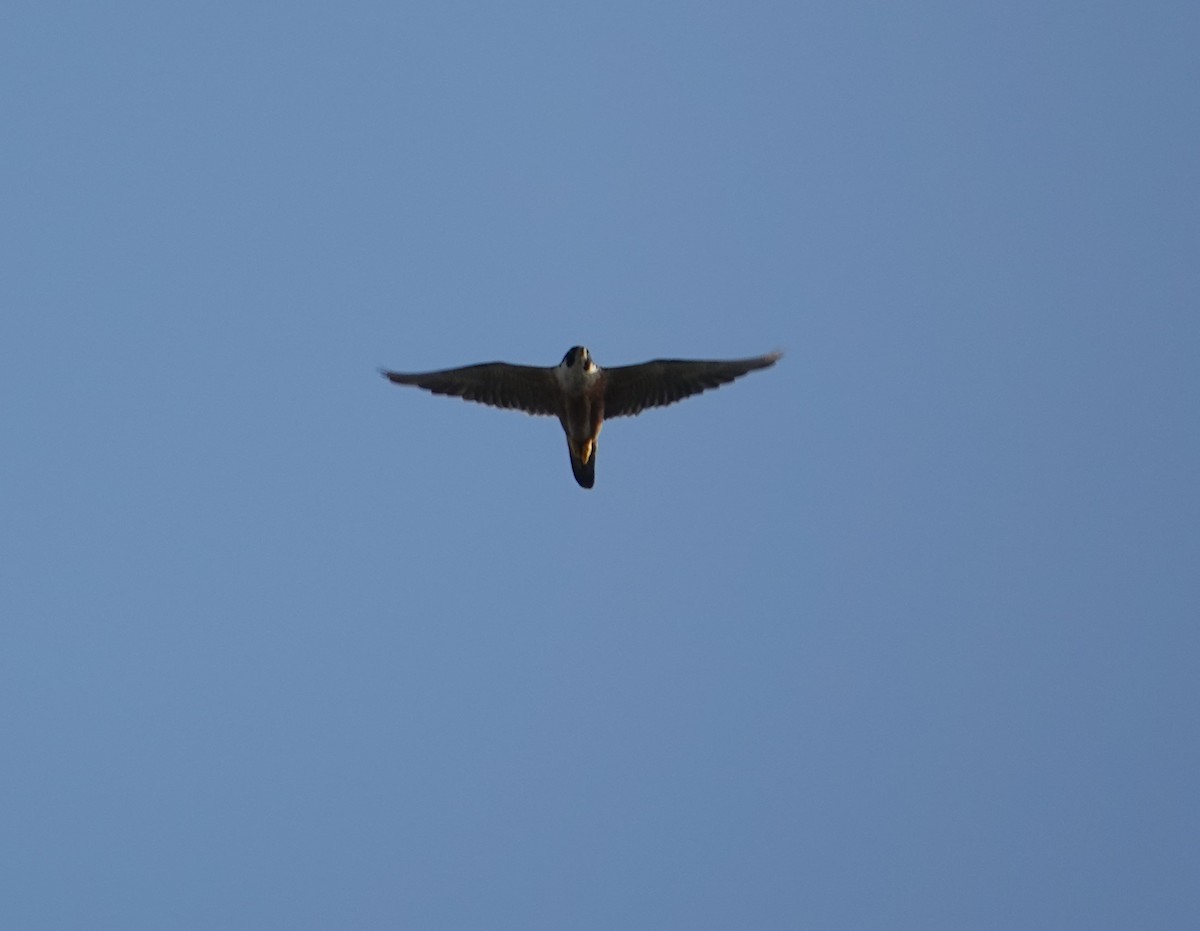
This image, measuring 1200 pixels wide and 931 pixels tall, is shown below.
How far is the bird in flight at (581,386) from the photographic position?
909 inches

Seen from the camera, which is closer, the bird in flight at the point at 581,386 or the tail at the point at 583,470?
the bird in flight at the point at 581,386

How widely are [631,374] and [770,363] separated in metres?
1.74

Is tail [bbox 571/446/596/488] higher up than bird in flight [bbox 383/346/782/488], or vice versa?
bird in flight [bbox 383/346/782/488]

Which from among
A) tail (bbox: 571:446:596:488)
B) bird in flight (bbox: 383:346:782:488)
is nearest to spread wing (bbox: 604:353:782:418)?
bird in flight (bbox: 383:346:782:488)

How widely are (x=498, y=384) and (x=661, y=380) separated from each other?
6.75 ft

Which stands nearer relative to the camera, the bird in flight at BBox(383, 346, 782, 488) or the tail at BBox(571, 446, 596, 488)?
the bird in flight at BBox(383, 346, 782, 488)

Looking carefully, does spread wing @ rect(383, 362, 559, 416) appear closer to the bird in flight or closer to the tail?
the bird in flight

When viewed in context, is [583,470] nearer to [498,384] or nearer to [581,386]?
[581,386]

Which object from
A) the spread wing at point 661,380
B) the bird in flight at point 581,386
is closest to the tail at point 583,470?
the bird in flight at point 581,386

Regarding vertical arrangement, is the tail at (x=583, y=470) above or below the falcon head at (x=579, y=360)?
below

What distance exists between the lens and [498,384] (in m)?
23.7

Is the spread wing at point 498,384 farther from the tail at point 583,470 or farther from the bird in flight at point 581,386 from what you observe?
the tail at point 583,470

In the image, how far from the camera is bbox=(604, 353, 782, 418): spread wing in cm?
2303

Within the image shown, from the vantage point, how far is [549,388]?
77.2 feet
